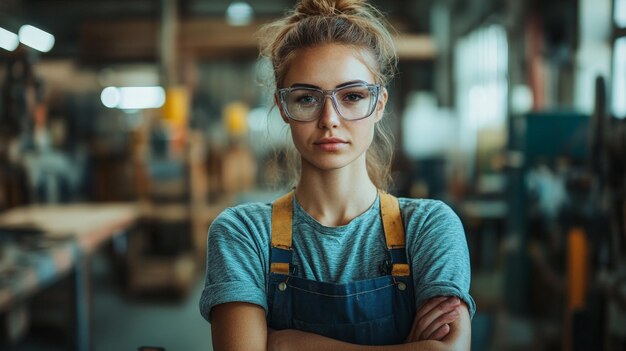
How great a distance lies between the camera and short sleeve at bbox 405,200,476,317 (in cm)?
112

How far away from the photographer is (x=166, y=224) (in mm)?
5867

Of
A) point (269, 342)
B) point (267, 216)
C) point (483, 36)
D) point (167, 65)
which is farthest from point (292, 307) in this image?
point (167, 65)

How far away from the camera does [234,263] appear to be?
1.17 meters

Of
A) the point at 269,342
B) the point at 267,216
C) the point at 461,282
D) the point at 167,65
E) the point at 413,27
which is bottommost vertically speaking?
the point at 269,342

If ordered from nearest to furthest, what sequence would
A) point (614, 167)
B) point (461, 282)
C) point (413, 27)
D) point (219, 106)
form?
1. point (461, 282)
2. point (614, 167)
3. point (413, 27)
4. point (219, 106)

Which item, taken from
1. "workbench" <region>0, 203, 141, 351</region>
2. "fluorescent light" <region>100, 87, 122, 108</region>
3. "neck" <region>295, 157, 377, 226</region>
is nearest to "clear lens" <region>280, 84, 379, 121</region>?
"neck" <region>295, 157, 377, 226</region>

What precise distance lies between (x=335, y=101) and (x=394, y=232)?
28 cm

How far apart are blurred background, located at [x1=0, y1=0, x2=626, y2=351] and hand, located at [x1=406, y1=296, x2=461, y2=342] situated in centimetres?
30

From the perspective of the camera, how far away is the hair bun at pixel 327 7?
3.86ft

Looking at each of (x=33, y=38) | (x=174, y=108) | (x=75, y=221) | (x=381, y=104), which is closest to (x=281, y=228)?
(x=381, y=104)

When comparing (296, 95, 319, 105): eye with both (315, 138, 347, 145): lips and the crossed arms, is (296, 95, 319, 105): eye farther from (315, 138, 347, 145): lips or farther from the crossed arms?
the crossed arms

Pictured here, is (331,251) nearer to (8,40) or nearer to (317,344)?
(317,344)

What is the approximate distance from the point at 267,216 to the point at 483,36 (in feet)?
22.2

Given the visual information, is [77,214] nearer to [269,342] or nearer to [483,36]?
[269,342]
